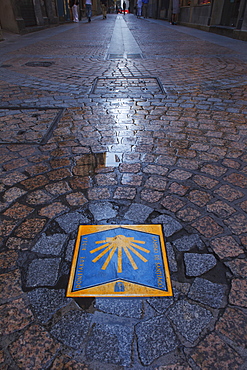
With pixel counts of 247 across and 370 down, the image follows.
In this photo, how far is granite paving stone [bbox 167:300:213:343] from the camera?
1.35m

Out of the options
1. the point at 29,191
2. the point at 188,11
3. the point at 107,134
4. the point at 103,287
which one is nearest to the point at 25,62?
the point at 107,134

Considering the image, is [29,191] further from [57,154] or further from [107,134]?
[107,134]

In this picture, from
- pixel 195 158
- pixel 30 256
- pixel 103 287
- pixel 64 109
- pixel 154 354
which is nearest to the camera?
pixel 154 354

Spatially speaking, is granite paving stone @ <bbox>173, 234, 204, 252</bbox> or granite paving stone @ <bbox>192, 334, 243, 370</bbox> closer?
granite paving stone @ <bbox>192, 334, 243, 370</bbox>

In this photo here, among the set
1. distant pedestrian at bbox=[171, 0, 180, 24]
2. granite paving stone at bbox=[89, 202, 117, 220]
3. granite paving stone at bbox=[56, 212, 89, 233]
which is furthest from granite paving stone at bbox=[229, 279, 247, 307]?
distant pedestrian at bbox=[171, 0, 180, 24]

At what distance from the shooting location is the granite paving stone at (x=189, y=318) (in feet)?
4.42

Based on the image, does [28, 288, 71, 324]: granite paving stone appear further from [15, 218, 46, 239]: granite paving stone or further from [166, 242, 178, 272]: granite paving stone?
[166, 242, 178, 272]: granite paving stone

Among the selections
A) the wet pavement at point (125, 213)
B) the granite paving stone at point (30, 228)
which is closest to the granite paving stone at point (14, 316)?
the wet pavement at point (125, 213)

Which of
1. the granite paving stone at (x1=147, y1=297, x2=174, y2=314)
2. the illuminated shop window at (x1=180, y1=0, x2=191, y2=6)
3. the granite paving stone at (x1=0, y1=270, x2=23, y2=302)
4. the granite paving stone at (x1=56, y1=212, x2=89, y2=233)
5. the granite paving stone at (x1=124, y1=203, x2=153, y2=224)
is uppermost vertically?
the illuminated shop window at (x1=180, y1=0, x2=191, y2=6)

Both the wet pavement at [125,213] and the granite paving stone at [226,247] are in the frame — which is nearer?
the wet pavement at [125,213]

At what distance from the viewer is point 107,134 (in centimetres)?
347

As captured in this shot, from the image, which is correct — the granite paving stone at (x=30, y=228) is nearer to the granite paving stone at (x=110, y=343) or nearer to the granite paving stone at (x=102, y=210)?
the granite paving stone at (x=102, y=210)

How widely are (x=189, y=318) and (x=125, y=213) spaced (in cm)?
95

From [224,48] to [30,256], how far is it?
35.2 ft
